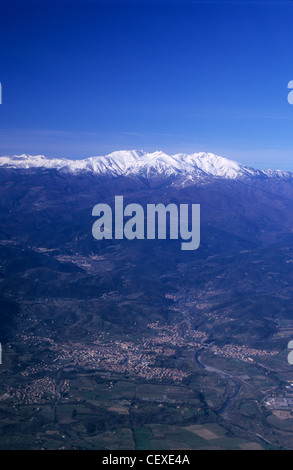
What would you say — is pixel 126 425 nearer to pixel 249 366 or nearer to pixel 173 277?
pixel 249 366

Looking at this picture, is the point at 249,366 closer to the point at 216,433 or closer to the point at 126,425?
the point at 216,433

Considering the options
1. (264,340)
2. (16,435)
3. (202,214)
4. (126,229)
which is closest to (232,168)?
(202,214)

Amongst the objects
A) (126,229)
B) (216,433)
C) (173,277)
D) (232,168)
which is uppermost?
(232,168)

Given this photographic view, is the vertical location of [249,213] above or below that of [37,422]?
above

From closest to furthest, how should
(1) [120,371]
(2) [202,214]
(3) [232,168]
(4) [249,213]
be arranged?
(1) [120,371], (2) [202,214], (4) [249,213], (3) [232,168]

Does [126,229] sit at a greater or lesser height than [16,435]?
greater

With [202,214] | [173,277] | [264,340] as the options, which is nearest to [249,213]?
[202,214]
